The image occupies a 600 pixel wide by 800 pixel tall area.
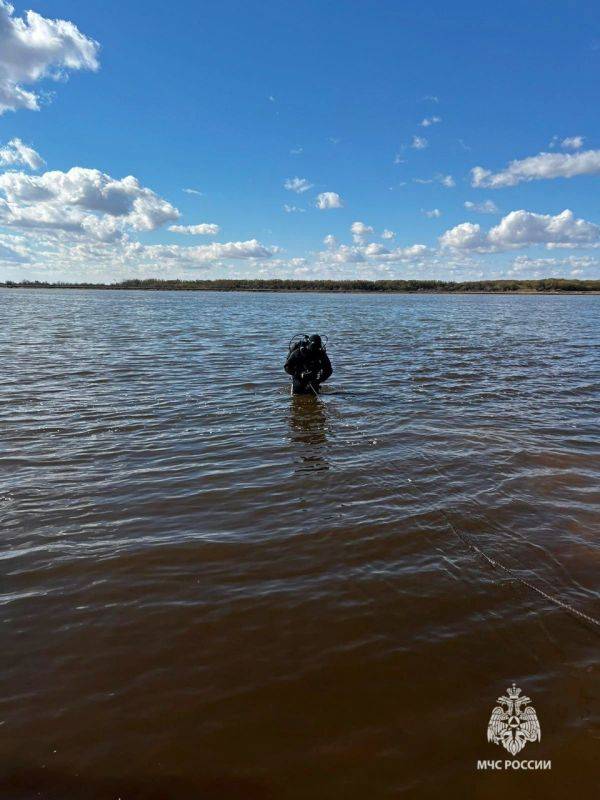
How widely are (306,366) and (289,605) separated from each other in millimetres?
8633

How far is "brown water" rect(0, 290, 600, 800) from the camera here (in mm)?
2805

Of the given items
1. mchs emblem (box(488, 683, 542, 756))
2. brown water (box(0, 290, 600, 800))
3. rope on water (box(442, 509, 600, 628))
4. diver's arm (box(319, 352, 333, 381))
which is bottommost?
mchs emblem (box(488, 683, 542, 756))

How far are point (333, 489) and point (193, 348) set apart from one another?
52.9 ft

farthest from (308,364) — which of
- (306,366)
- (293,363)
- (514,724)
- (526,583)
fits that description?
(514,724)

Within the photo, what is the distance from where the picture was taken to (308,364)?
12.4 metres

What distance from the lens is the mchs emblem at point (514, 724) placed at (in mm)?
2963

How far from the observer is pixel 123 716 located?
10.1ft

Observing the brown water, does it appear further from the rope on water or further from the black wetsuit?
the black wetsuit

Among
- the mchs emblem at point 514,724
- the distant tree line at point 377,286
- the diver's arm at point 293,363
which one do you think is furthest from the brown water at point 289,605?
the distant tree line at point 377,286

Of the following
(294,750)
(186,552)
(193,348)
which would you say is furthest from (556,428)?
(193,348)

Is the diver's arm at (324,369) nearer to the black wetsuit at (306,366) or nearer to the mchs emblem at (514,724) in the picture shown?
the black wetsuit at (306,366)

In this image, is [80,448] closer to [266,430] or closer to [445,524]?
[266,430]

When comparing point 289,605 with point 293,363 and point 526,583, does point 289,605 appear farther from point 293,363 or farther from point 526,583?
point 293,363

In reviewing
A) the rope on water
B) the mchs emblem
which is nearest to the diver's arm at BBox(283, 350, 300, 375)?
the rope on water
